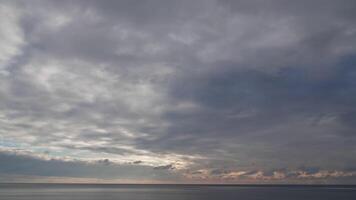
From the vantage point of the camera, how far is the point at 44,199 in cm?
16425

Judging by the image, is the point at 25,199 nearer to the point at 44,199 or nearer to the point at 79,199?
the point at 44,199

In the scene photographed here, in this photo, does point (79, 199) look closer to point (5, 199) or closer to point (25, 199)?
point (25, 199)

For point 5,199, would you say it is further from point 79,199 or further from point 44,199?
point 79,199

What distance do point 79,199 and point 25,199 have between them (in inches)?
937

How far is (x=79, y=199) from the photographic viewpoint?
160 m

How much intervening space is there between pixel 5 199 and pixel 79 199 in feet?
110

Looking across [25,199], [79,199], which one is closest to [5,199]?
[25,199]

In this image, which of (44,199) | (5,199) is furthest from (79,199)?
(5,199)

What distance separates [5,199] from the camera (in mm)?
159375

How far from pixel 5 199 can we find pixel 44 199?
54.5ft

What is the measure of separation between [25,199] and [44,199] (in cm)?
907

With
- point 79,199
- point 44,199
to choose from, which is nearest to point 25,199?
→ point 44,199
